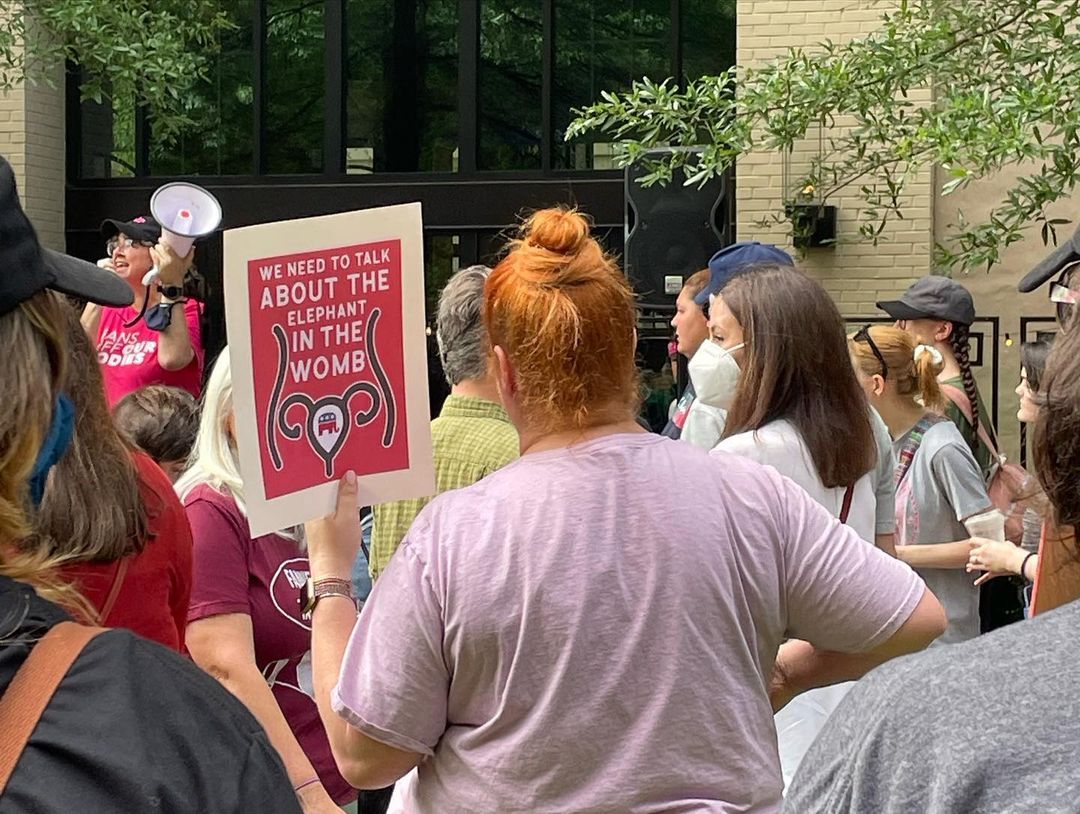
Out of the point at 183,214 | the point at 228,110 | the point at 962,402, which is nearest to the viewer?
the point at 962,402

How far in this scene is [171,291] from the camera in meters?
6.52

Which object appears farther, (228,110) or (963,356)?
(228,110)

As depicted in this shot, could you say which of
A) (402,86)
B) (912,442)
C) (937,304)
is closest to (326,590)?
(912,442)

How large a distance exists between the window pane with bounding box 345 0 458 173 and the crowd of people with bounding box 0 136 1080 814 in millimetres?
7602

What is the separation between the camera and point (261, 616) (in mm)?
3289

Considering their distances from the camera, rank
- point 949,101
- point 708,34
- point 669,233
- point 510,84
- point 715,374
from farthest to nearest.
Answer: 1. point 510,84
2. point 708,34
3. point 669,233
4. point 949,101
5. point 715,374

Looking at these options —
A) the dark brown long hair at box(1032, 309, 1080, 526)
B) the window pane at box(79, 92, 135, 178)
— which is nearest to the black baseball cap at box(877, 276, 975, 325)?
the dark brown long hair at box(1032, 309, 1080, 526)

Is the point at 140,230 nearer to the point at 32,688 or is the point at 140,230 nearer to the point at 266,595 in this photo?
the point at 266,595

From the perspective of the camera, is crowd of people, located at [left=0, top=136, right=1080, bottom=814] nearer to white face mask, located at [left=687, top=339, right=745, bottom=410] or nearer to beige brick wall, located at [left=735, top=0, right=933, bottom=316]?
white face mask, located at [left=687, top=339, right=745, bottom=410]

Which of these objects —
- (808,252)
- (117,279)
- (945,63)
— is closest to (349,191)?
(808,252)

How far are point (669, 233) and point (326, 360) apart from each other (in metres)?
7.24

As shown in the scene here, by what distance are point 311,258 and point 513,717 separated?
88cm

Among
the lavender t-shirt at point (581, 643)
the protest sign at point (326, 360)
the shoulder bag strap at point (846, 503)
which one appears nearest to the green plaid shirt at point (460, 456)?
the protest sign at point (326, 360)

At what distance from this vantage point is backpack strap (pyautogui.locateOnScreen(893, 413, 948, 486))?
16.2ft
